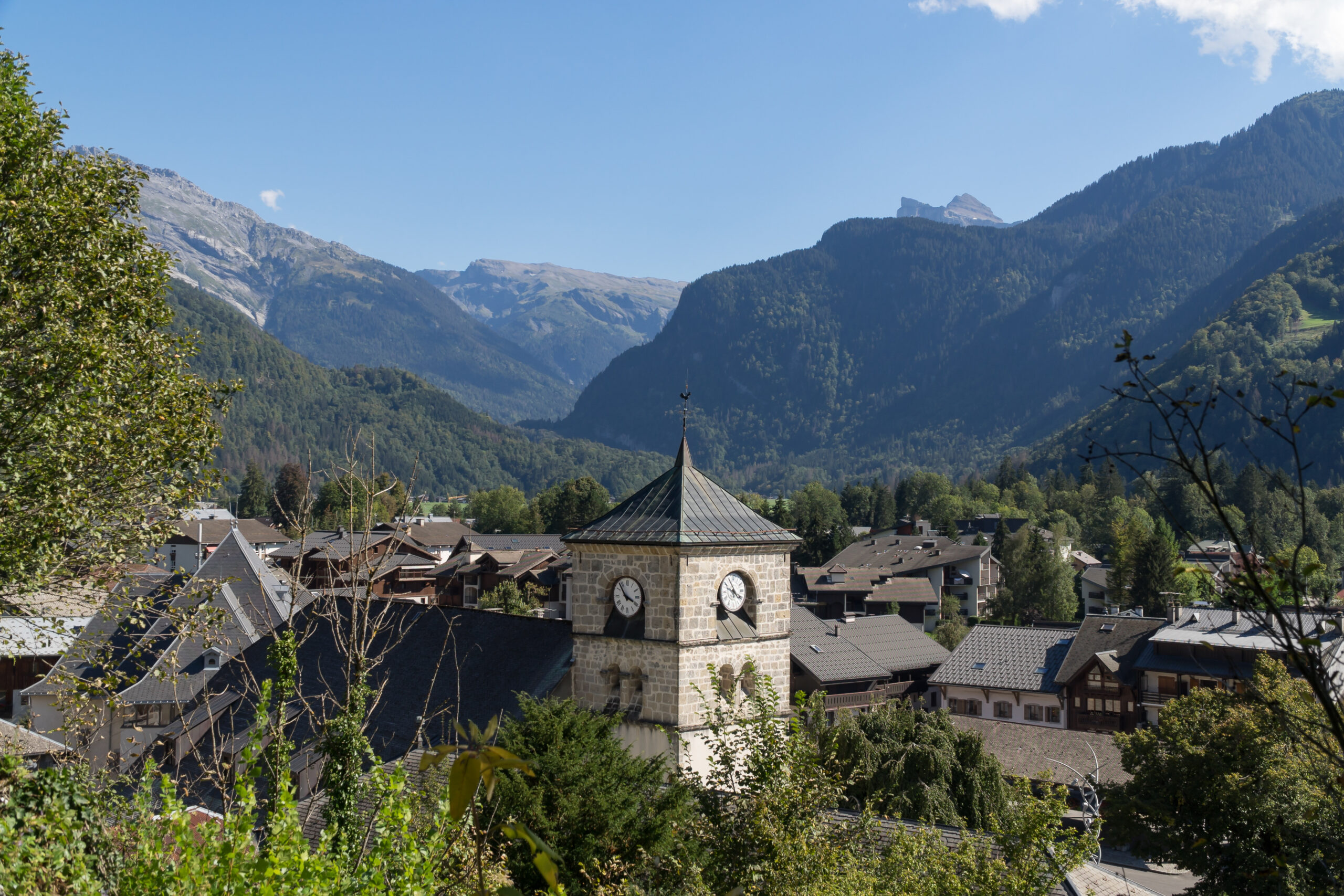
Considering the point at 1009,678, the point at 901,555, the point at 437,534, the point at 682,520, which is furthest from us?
the point at 437,534

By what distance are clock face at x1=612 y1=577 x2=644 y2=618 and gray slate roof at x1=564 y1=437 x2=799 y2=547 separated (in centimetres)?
87

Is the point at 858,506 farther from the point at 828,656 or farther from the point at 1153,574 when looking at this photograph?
the point at 828,656

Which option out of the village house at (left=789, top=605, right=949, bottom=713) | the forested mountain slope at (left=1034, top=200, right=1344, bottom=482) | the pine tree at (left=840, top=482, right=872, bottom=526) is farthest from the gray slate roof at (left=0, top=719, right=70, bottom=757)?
the forested mountain slope at (left=1034, top=200, right=1344, bottom=482)

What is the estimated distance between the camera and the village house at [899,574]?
256 feet

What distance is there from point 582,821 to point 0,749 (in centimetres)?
1095

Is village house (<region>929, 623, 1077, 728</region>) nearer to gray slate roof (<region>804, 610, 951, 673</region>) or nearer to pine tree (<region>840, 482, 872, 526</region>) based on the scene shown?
gray slate roof (<region>804, 610, 951, 673</region>)

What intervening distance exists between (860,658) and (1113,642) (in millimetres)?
12839

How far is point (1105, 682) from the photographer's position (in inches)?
1930

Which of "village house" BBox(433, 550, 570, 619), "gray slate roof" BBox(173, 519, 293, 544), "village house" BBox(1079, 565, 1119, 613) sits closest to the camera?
"village house" BBox(433, 550, 570, 619)

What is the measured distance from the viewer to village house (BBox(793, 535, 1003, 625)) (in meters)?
78.1

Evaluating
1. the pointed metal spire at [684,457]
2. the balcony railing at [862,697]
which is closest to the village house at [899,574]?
the balcony railing at [862,697]

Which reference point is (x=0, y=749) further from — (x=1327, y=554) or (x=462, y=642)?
(x=1327, y=554)

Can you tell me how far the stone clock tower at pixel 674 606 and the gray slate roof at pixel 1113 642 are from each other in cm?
3481

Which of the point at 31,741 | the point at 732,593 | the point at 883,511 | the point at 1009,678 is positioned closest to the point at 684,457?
the point at 732,593
